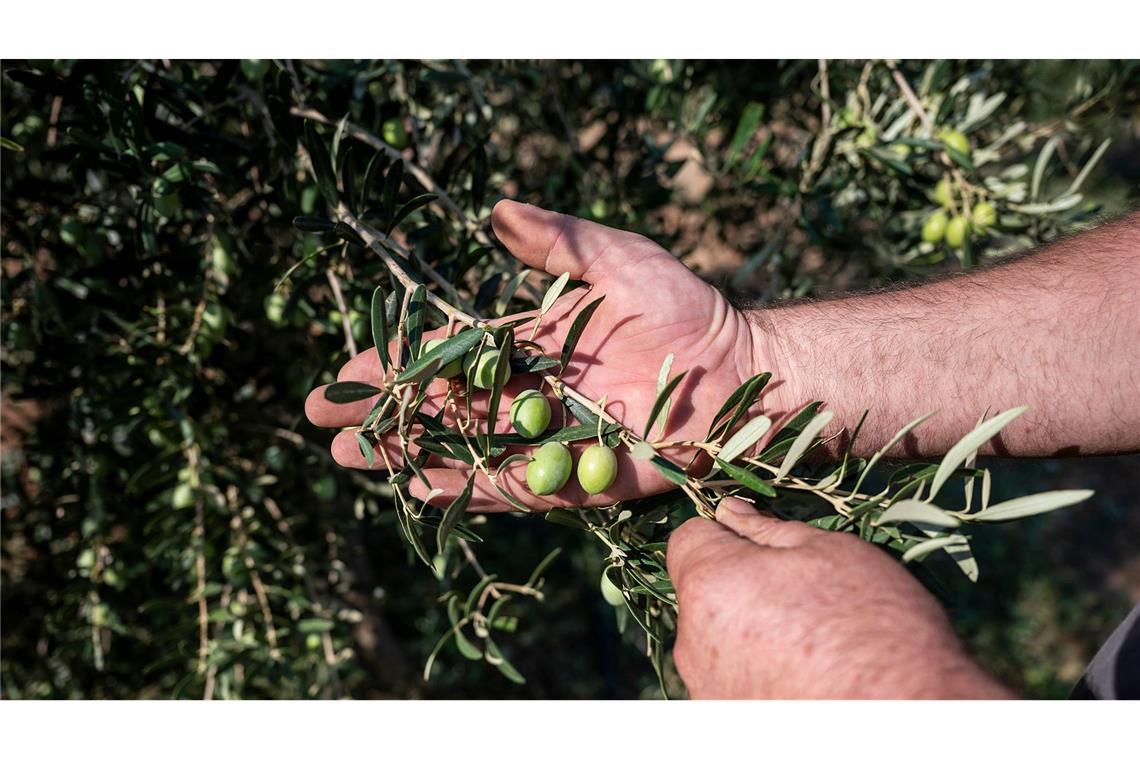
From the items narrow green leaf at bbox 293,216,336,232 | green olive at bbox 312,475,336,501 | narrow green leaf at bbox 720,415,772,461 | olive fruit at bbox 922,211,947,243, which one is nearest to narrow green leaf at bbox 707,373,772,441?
narrow green leaf at bbox 720,415,772,461

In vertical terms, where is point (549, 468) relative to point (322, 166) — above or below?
below

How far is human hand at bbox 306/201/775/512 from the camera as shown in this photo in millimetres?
1383

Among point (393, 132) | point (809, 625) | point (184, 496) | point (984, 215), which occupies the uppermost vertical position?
point (393, 132)

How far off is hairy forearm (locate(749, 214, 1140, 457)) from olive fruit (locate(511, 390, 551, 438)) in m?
0.54

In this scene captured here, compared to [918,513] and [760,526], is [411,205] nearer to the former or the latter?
[760,526]

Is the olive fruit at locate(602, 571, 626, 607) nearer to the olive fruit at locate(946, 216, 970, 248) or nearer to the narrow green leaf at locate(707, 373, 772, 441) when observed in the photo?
the narrow green leaf at locate(707, 373, 772, 441)

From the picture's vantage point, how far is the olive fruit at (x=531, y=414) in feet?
3.83

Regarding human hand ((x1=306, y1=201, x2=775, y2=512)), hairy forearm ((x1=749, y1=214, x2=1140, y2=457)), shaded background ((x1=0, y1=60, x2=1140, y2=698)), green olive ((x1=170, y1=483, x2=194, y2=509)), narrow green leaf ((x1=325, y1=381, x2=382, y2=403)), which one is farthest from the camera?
green olive ((x1=170, y1=483, x2=194, y2=509))

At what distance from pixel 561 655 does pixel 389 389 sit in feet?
10.4

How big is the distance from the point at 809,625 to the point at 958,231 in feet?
4.59

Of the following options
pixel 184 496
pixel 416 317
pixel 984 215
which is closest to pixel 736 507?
pixel 416 317

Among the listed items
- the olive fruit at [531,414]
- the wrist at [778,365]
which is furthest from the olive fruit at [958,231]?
the olive fruit at [531,414]

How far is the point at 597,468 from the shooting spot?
45.6 inches

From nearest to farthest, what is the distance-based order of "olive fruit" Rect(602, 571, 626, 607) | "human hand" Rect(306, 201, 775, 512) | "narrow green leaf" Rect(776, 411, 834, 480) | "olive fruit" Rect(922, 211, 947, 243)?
"narrow green leaf" Rect(776, 411, 834, 480) → "olive fruit" Rect(602, 571, 626, 607) → "human hand" Rect(306, 201, 775, 512) → "olive fruit" Rect(922, 211, 947, 243)
